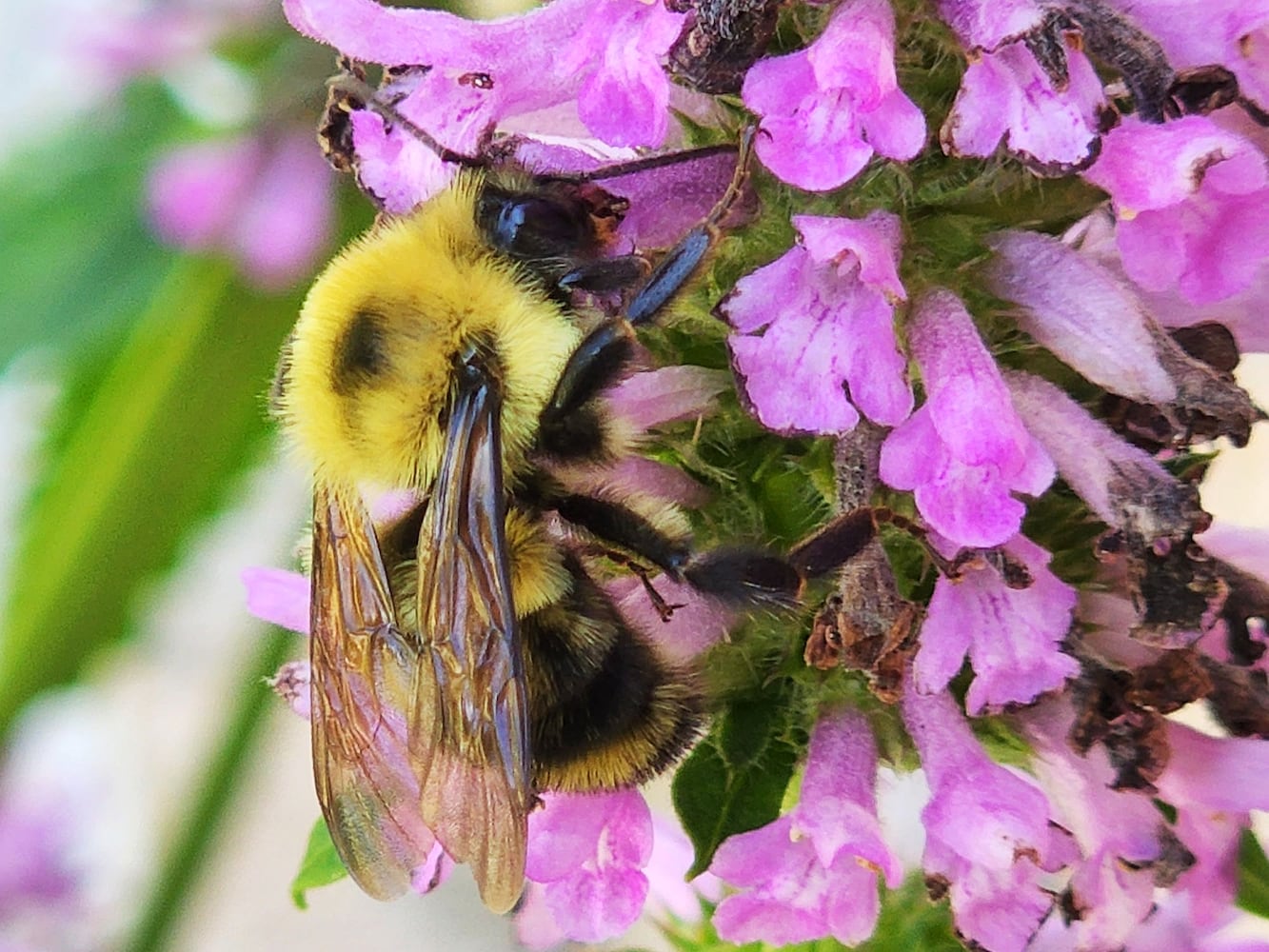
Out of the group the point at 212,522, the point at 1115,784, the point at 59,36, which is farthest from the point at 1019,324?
the point at 59,36

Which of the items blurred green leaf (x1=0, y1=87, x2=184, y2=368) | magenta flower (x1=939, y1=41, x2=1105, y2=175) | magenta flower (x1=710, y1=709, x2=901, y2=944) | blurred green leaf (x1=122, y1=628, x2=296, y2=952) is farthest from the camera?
blurred green leaf (x1=0, y1=87, x2=184, y2=368)

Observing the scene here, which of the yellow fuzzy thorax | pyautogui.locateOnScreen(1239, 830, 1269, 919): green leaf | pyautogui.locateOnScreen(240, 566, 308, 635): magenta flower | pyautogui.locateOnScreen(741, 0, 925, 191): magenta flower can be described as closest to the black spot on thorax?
the yellow fuzzy thorax

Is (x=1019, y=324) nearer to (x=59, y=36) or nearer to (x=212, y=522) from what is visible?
(x=212, y=522)

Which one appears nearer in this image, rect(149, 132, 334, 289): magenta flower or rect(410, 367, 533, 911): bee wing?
rect(410, 367, 533, 911): bee wing

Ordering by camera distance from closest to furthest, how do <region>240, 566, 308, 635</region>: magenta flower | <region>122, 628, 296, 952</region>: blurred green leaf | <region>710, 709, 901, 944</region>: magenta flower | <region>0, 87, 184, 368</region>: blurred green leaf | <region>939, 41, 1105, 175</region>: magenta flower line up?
<region>939, 41, 1105, 175</region>: magenta flower
<region>710, 709, 901, 944</region>: magenta flower
<region>240, 566, 308, 635</region>: magenta flower
<region>122, 628, 296, 952</region>: blurred green leaf
<region>0, 87, 184, 368</region>: blurred green leaf

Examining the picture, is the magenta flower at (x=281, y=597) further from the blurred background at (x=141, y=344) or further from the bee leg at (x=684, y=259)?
the blurred background at (x=141, y=344)

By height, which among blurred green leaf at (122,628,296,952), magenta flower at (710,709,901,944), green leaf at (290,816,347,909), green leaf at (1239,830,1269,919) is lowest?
blurred green leaf at (122,628,296,952)

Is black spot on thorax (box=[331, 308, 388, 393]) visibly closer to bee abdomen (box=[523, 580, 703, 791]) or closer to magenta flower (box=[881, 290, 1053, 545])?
bee abdomen (box=[523, 580, 703, 791])

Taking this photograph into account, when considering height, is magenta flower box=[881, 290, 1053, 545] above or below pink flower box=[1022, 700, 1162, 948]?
above
